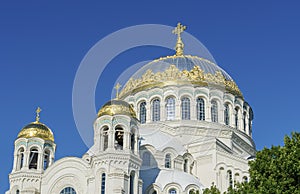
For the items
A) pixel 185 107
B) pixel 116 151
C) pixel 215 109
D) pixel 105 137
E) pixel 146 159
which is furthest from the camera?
A: pixel 215 109

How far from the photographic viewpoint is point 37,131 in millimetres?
37438

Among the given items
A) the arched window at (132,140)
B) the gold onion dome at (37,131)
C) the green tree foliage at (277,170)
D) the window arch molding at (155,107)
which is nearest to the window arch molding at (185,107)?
the window arch molding at (155,107)

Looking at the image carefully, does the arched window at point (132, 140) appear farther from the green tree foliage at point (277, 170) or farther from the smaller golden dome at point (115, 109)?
the green tree foliage at point (277, 170)

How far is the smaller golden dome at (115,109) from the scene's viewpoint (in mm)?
34812

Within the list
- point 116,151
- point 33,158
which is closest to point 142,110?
point 33,158

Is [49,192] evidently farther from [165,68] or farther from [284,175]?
[284,175]

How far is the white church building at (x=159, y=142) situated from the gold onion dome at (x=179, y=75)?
0.23 ft

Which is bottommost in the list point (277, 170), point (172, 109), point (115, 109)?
point (277, 170)

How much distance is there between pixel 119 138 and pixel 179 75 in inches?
405

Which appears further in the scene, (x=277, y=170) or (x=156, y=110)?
(x=156, y=110)

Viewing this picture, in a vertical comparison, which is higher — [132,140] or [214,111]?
[214,111]

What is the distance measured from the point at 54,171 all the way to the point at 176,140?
8845mm

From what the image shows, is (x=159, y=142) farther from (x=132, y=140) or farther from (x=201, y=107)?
(x=201, y=107)

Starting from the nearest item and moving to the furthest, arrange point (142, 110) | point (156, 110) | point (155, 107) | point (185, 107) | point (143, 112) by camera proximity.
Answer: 1. point (185, 107)
2. point (156, 110)
3. point (155, 107)
4. point (143, 112)
5. point (142, 110)
